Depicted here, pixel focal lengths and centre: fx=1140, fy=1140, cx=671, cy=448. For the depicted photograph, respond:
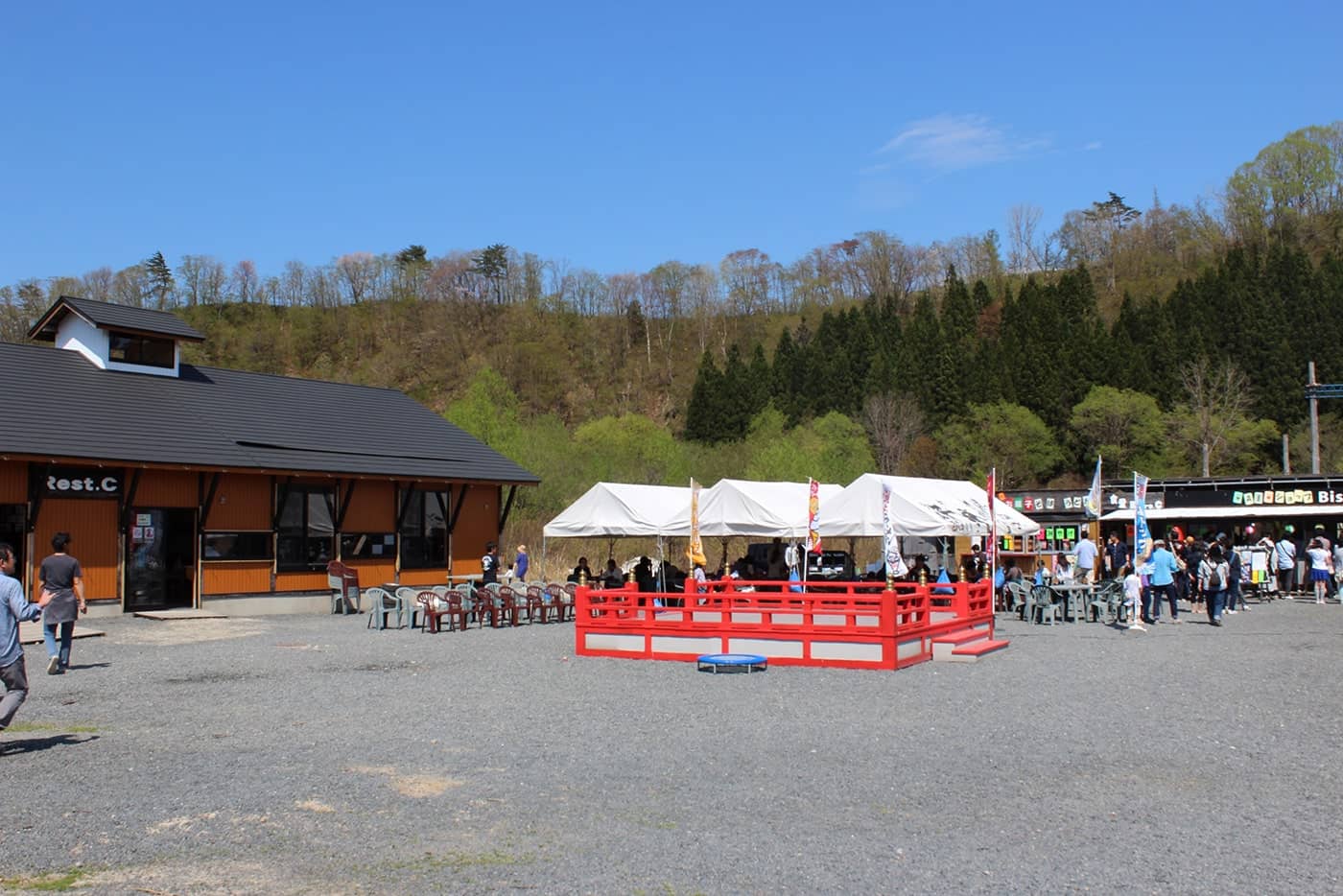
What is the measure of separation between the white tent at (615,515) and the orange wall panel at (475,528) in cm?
808

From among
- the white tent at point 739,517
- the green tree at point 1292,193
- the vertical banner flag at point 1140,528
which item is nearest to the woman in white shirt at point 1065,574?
the vertical banner flag at point 1140,528

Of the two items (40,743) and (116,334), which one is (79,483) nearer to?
(116,334)

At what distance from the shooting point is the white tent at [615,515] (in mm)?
19781

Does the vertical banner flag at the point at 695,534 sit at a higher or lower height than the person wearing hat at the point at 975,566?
higher

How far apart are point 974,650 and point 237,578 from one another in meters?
15.2

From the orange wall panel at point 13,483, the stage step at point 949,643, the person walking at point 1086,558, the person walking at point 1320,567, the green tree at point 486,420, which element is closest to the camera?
the stage step at point 949,643

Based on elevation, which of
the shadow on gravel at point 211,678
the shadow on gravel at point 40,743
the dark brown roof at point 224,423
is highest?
the dark brown roof at point 224,423

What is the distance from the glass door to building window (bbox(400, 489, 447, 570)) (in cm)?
525

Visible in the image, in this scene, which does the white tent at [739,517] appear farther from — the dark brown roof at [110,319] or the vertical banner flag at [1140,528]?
the dark brown roof at [110,319]

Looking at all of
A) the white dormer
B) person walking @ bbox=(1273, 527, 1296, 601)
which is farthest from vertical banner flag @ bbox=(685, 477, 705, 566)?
person walking @ bbox=(1273, 527, 1296, 601)

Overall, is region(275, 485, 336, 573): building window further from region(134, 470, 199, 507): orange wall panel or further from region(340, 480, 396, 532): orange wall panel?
region(134, 470, 199, 507): orange wall panel

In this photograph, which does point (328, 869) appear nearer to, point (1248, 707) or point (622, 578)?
point (1248, 707)

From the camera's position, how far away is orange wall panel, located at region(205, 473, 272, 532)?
22.9 metres

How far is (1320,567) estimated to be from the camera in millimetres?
25688
